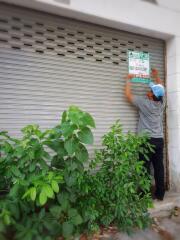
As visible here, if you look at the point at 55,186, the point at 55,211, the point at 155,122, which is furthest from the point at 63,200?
the point at 155,122

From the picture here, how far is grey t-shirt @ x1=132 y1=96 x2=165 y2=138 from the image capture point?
486 cm

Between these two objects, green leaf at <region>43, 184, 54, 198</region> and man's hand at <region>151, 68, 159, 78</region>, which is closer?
green leaf at <region>43, 184, 54, 198</region>

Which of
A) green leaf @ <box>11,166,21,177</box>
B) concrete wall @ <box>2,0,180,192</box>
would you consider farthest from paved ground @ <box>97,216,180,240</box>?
green leaf @ <box>11,166,21,177</box>

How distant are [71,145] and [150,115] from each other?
206cm

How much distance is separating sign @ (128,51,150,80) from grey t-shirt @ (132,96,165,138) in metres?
0.52

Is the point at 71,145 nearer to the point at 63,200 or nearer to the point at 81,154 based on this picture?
the point at 81,154

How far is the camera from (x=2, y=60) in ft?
13.1

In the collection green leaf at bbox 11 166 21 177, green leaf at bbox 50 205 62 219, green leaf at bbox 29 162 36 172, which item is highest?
green leaf at bbox 29 162 36 172

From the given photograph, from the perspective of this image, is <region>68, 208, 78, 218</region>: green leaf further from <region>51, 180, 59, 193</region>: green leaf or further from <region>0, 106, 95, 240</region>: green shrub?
<region>51, 180, 59, 193</region>: green leaf

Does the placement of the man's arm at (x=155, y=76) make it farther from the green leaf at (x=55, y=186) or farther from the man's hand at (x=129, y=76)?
the green leaf at (x=55, y=186)

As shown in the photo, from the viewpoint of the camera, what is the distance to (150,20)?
508 centimetres

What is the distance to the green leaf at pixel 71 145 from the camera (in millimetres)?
3230

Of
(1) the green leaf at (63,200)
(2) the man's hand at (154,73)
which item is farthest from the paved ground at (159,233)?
(2) the man's hand at (154,73)

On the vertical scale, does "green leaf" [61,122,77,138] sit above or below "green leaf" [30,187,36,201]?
above
